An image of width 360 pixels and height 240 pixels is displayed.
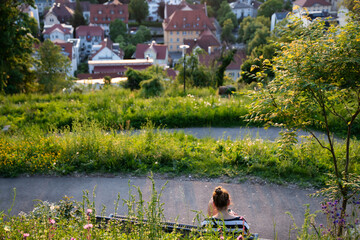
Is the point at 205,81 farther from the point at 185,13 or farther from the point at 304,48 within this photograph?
the point at 185,13

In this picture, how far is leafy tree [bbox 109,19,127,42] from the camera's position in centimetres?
7344

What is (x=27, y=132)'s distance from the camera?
830 cm

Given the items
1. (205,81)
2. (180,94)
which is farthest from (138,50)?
(180,94)

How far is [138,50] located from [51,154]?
52254 mm

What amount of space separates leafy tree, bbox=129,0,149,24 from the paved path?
3188 inches

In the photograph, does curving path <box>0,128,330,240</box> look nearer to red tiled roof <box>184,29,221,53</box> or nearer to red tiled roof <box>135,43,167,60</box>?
red tiled roof <box>135,43,167,60</box>

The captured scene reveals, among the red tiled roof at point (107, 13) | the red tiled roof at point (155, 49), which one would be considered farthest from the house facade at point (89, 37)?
the red tiled roof at point (155, 49)

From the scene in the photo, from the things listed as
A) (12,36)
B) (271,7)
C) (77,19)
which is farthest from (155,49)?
(12,36)

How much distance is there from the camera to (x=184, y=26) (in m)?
73.2

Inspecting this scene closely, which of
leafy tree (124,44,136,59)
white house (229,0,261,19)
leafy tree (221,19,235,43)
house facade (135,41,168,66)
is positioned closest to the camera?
house facade (135,41,168,66)

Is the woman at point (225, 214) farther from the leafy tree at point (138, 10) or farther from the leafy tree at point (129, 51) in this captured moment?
the leafy tree at point (138, 10)

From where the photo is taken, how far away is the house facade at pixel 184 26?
237 feet

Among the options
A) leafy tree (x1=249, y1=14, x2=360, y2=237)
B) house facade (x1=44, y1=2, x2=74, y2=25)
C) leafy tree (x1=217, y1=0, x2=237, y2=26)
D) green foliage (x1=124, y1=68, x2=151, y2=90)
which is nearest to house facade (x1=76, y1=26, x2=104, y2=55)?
house facade (x1=44, y1=2, x2=74, y2=25)

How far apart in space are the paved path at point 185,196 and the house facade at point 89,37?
67017 millimetres
